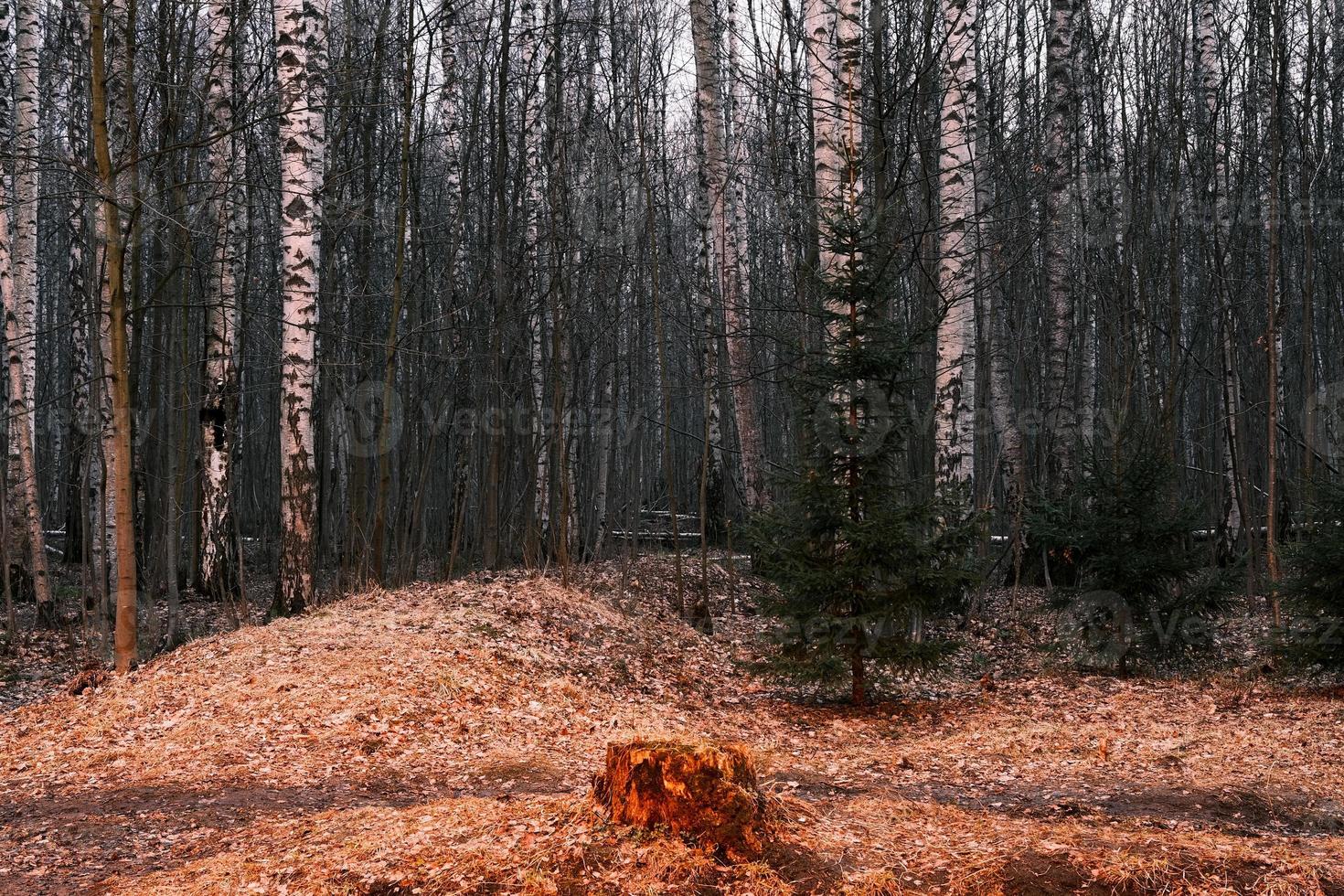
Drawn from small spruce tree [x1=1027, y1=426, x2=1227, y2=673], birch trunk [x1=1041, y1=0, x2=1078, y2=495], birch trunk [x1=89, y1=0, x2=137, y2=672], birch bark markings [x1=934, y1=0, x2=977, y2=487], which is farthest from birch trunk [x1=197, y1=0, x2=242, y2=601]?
birch trunk [x1=1041, y1=0, x2=1078, y2=495]

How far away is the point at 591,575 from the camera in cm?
1388

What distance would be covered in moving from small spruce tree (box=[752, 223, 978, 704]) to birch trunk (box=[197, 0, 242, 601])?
6143mm

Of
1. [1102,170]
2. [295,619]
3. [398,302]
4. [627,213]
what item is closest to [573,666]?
[295,619]

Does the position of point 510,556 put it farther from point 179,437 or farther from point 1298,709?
point 1298,709

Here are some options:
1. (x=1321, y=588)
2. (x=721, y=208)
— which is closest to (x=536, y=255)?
(x=721, y=208)

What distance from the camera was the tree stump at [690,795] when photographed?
4.21 metres

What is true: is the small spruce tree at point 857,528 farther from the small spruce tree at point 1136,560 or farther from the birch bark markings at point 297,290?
the birch bark markings at point 297,290

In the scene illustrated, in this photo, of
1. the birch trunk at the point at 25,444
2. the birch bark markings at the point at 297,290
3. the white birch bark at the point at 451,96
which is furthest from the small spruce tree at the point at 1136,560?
the birch trunk at the point at 25,444

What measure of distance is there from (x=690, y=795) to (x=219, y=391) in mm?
9101

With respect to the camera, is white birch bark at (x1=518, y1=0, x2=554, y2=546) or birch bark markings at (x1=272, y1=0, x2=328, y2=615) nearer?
birch bark markings at (x1=272, y1=0, x2=328, y2=615)

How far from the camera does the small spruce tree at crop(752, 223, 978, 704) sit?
25.3ft

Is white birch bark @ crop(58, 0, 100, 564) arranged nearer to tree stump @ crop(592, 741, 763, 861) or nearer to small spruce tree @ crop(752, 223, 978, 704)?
small spruce tree @ crop(752, 223, 978, 704)

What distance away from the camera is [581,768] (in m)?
6.30

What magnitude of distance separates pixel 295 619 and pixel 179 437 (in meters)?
2.60
